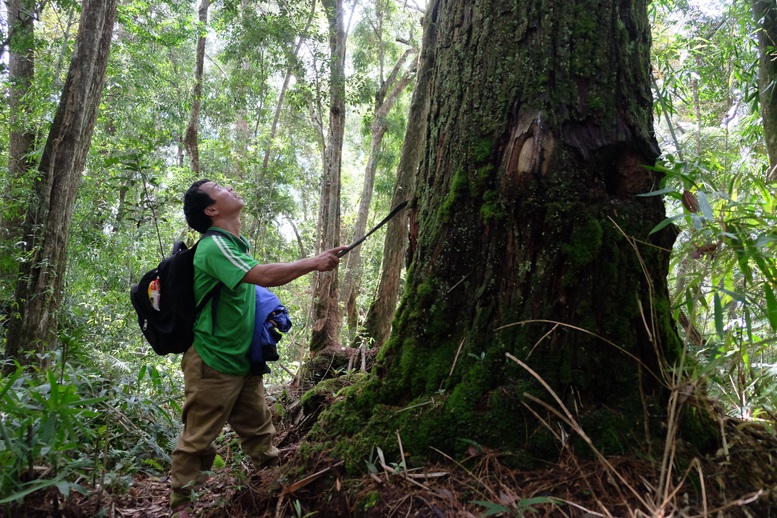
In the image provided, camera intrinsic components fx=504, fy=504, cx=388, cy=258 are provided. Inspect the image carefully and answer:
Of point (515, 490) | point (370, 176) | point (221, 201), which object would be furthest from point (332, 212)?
point (370, 176)

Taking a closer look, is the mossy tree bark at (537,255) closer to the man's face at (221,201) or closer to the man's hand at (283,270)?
the man's hand at (283,270)

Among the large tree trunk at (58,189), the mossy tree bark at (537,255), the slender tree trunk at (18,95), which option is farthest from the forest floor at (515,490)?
the slender tree trunk at (18,95)

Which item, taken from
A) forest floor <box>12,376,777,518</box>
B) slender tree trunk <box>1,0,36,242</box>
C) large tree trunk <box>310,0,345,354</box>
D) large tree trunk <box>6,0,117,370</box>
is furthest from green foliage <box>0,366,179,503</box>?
slender tree trunk <box>1,0,36,242</box>

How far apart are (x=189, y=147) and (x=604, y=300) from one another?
11661 millimetres

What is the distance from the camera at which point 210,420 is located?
8.99ft

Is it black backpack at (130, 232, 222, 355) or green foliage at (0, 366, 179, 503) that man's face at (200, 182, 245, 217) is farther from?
green foliage at (0, 366, 179, 503)

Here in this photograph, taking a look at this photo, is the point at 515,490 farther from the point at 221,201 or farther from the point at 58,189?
the point at 58,189

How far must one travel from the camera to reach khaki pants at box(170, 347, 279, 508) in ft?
8.63

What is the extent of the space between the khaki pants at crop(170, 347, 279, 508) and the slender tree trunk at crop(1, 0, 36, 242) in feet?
22.0

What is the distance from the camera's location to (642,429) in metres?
1.90

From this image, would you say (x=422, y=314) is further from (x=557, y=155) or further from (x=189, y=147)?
(x=189, y=147)

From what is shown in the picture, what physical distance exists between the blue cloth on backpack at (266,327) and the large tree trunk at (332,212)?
1.73 m

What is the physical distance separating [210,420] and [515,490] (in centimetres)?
170

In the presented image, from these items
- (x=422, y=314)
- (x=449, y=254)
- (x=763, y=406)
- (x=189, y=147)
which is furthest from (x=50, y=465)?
(x=189, y=147)
